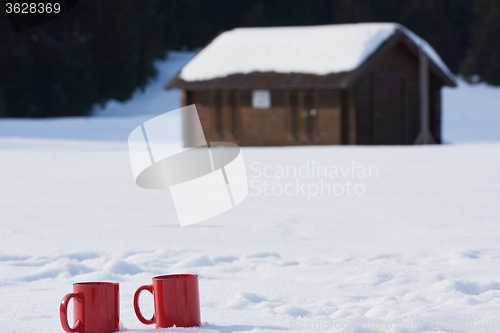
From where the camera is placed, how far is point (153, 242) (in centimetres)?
774

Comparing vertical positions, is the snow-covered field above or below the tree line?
below

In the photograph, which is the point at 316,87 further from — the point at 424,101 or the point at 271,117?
the point at 424,101

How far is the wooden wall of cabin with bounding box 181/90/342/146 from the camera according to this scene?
74.5 ft

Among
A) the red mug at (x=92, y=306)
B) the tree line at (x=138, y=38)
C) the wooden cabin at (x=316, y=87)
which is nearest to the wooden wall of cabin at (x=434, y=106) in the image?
the wooden cabin at (x=316, y=87)

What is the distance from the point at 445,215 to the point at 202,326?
5673mm

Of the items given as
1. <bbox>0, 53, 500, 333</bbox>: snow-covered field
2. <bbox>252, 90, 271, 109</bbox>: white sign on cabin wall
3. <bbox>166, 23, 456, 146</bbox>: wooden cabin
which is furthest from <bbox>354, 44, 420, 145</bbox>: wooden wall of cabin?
<bbox>0, 53, 500, 333</bbox>: snow-covered field

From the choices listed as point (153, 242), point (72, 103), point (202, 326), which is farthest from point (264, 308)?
point (72, 103)

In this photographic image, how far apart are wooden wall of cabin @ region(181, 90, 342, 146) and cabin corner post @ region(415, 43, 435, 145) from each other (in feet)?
8.88

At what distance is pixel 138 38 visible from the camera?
47.5m

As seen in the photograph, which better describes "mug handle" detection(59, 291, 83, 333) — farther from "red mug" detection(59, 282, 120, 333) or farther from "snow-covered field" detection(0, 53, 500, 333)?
"snow-covered field" detection(0, 53, 500, 333)

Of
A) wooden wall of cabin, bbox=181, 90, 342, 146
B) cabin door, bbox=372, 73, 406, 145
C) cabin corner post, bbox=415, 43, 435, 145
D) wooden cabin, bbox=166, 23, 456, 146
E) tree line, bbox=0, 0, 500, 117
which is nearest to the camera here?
wooden cabin, bbox=166, 23, 456, 146

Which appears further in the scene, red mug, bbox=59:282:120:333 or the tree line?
the tree line

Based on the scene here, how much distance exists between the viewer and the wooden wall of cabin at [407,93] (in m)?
22.6

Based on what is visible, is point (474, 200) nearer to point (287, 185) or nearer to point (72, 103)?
point (287, 185)
